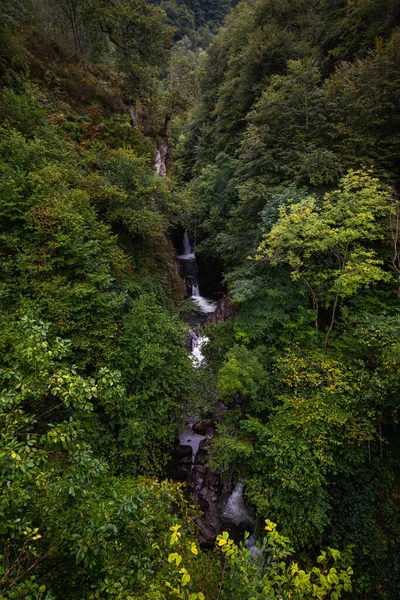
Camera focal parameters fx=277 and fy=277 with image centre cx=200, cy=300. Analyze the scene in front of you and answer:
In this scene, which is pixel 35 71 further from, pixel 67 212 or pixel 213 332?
pixel 213 332

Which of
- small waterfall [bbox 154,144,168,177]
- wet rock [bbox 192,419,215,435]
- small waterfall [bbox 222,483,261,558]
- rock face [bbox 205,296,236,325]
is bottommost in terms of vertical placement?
small waterfall [bbox 222,483,261,558]

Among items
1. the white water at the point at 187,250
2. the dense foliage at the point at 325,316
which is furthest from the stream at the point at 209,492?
the white water at the point at 187,250

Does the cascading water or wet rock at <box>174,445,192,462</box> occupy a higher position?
the cascading water

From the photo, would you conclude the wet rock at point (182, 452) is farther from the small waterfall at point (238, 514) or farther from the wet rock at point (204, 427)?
the small waterfall at point (238, 514)

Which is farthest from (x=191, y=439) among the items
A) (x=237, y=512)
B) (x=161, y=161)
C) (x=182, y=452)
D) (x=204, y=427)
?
(x=161, y=161)

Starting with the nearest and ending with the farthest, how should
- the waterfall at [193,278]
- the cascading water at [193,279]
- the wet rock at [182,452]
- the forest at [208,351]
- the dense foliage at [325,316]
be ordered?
the forest at [208,351] < the dense foliage at [325,316] < the wet rock at [182,452] < the cascading water at [193,279] < the waterfall at [193,278]

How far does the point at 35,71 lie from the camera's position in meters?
14.4

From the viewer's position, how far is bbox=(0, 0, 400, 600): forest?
10.5 feet

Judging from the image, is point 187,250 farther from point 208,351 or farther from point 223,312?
point 208,351

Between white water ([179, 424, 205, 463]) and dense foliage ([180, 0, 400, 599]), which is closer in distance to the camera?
dense foliage ([180, 0, 400, 599])

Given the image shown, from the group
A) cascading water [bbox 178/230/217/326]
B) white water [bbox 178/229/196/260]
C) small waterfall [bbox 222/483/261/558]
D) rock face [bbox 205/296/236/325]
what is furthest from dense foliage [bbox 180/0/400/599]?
white water [bbox 178/229/196/260]

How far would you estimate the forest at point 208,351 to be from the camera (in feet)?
10.5

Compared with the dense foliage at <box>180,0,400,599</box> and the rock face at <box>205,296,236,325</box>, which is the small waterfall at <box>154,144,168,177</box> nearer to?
the dense foliage at <box>180,0,400,599</box>

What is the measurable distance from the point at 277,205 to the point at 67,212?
811 cm
